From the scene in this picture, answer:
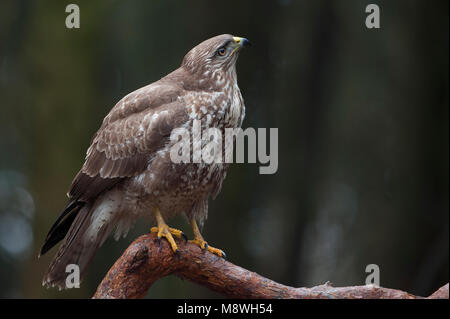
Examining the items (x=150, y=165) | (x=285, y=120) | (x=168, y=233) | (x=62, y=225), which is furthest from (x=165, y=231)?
(x=285, y=120)

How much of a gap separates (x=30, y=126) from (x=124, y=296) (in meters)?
3.80

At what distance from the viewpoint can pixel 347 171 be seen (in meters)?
6.88

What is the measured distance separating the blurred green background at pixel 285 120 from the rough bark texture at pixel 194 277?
2336 millimetres

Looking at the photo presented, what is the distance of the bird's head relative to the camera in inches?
145

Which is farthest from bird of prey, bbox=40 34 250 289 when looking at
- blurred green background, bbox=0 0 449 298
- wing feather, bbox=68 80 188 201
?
blurred green background, bbox=0 0 449 298

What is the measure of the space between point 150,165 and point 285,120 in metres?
3.48

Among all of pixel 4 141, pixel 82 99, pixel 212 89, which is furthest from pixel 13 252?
pixel 212 89

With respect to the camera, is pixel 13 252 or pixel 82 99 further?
pixel 13 252

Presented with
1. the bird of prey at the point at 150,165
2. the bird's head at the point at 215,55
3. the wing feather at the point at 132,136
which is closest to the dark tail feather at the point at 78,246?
the bird of prey at the point at 150,165

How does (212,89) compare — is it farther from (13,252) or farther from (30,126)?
(13,252)

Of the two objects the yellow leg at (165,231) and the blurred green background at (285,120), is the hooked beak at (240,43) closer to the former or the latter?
the yellow leg at (165,231)

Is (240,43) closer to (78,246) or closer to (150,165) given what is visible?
(150,165)

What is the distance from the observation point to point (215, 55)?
3709 millimetres
